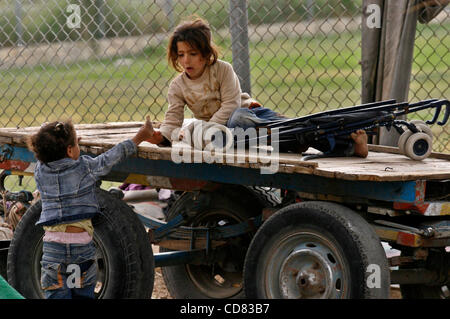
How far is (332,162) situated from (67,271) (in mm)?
1625

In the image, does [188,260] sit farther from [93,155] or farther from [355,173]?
[355,173]

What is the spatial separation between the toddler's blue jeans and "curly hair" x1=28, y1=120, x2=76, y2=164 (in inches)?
19.6

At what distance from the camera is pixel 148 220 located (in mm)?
6258

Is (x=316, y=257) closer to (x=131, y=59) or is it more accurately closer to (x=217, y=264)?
(x=217, y=264)

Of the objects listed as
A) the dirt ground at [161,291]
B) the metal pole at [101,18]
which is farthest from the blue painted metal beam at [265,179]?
the metal pole at [101,18]

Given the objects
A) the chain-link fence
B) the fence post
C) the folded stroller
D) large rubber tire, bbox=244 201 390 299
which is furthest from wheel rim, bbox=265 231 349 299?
the chain-link fence

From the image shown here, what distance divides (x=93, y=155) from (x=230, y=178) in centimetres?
100

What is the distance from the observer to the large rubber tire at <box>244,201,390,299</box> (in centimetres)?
462

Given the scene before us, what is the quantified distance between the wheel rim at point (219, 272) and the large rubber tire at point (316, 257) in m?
1.11

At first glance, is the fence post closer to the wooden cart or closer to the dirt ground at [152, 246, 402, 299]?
the wooden cart

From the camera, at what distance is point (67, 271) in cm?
505

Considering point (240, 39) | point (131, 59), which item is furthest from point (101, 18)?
point (131, 59)

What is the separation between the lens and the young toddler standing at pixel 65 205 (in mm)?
5043

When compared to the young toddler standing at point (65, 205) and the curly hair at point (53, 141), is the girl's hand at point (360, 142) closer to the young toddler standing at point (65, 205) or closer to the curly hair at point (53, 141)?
the young toddler standing at point (65, 205)
